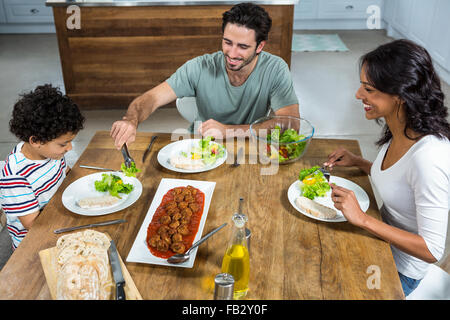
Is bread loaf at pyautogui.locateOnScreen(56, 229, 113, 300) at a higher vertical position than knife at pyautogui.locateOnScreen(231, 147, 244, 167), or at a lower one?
higher

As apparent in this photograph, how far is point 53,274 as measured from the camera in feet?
3.66

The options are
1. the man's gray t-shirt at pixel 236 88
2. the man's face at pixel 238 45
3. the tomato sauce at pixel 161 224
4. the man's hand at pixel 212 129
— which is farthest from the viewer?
the man's gray t-shirt at pixel 236 88

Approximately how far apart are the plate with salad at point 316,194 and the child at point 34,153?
876 millimetres

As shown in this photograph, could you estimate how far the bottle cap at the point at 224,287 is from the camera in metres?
0.97

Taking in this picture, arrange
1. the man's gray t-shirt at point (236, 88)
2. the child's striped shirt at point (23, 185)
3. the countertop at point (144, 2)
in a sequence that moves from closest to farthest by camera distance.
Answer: the child's striped shirt at point (23, 185) < the man's gray t-shirt at point (236, 88) < the countertop at point (144, 2)

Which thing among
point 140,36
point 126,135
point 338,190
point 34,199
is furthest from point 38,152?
point 140,36

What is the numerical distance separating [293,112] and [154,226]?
1.01 m

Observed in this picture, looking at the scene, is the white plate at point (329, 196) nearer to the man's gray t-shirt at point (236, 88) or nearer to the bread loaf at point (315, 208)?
the bread loaf at point (315, 208)

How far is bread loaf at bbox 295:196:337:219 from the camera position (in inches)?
53.2

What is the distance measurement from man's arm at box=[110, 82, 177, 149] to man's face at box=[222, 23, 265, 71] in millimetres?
360

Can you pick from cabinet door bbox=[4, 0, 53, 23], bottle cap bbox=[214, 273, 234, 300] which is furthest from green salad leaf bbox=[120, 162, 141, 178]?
cabinet door bbox=[4, 0, 53, 23]

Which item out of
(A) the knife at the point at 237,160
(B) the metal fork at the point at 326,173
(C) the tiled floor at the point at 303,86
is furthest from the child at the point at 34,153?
(C) the tiled floor at the point at 303,86

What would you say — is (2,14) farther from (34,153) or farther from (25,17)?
(34,153)

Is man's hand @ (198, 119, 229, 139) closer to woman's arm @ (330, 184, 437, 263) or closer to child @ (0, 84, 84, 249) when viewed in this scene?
child @ (0, 84, 84, 249)
